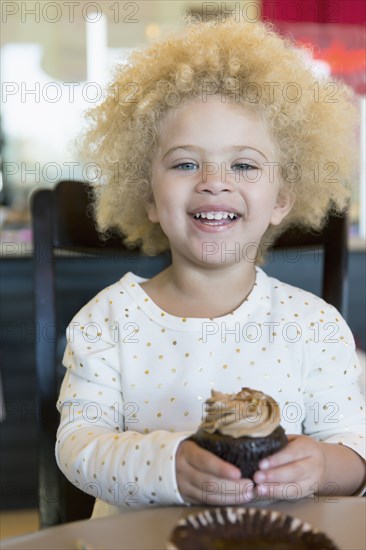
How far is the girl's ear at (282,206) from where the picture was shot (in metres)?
1.22

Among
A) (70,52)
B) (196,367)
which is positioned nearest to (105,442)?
(196,367)

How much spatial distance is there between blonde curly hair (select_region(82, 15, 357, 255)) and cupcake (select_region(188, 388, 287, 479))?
1.71 ft

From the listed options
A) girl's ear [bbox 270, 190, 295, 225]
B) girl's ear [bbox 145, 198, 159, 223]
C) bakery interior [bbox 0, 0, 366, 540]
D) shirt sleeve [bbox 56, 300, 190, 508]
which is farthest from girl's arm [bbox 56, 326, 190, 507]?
bakery interior [bbox 0, 0, 366, 540]

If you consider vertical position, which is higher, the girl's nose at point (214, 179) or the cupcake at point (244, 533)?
the girl's nose at point (214, 179)

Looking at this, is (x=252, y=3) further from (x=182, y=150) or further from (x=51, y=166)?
(x=182, y=150)

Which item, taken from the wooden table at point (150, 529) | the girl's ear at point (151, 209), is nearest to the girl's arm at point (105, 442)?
the wooden table at point (150, 529)

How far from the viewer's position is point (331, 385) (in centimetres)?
108

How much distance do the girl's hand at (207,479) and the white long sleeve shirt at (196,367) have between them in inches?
9.2

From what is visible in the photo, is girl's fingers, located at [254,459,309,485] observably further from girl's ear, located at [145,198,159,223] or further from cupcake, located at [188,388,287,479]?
girl's ear, located at [145,198,159,223]

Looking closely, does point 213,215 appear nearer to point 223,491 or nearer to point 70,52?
point 223,491

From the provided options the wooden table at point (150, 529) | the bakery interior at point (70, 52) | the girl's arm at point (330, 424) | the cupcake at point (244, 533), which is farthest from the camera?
the bakery interior at point (70, 52)

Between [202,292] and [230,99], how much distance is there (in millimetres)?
266

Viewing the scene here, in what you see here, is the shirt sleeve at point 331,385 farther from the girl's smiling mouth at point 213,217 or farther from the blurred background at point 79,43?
the blurred background at point 79,43

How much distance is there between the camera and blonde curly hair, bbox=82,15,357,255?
1.13 metres
